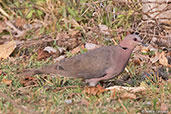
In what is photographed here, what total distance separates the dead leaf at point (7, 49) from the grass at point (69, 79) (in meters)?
0.12

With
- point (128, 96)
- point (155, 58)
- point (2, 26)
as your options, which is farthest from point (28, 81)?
point (2, 26)

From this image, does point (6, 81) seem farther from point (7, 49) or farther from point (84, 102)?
point (84, 102)

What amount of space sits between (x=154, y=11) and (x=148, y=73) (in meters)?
1.15

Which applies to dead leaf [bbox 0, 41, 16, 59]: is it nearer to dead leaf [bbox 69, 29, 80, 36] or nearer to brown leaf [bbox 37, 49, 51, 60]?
brown leaf [bbox 37, 49, 51, 60]

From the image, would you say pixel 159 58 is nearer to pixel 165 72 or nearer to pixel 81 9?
pixel 165 72

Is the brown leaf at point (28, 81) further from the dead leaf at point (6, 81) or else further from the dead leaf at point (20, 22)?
the dead leaf at point (20, 22)

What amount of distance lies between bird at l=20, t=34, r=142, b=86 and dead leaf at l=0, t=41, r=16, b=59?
132 cm

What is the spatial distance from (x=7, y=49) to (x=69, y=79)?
149 cm

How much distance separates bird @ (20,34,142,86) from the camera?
4.25 metres

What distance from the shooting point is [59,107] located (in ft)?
12.4

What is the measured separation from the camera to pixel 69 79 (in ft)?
15.9

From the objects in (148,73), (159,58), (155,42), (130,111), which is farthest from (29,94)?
(155,42)

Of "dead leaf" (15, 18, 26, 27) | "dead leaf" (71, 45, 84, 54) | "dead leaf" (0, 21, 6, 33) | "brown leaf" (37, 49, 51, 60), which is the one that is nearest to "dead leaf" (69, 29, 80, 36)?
"dead leaf" (71, 45, 84, 54)

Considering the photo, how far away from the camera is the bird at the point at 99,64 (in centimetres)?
425
